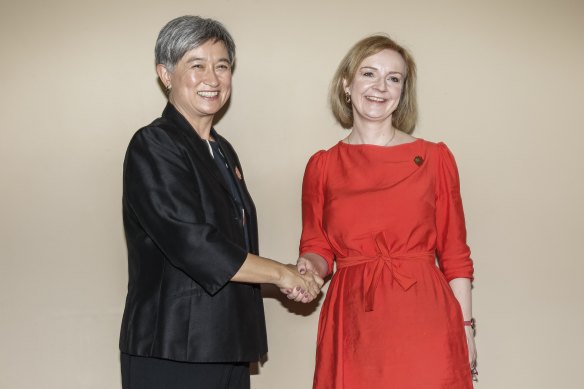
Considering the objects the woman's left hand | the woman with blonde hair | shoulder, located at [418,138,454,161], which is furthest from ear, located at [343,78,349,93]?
the woman's left hand

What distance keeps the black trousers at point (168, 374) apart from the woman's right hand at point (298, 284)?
322 millimetres

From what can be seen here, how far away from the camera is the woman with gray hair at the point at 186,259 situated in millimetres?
2059

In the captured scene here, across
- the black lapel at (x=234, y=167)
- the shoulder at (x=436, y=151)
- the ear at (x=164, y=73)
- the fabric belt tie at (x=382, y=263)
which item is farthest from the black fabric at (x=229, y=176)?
the shoulder at (x=436, y=151)

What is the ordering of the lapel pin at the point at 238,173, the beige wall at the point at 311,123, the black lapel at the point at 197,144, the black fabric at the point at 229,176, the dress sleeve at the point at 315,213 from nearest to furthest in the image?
the black lapel at the point at 197,144, the black fabric at the point at 229,176, the lapel pin at the point at 238,173, the dress sleeve at the point at 315,213, the beige wall at the point at 311,123

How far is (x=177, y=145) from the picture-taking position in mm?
2166

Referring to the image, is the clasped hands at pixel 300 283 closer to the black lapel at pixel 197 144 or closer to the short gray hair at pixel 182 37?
the black lapel at pixel 197 144

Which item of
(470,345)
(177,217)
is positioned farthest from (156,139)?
(470,345)

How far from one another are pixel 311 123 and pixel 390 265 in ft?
2.46

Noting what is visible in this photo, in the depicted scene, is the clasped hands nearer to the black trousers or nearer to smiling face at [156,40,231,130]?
the black trousers

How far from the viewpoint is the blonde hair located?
99.1 inches

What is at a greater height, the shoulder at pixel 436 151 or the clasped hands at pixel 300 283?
the shoulder at pixel 436 151
